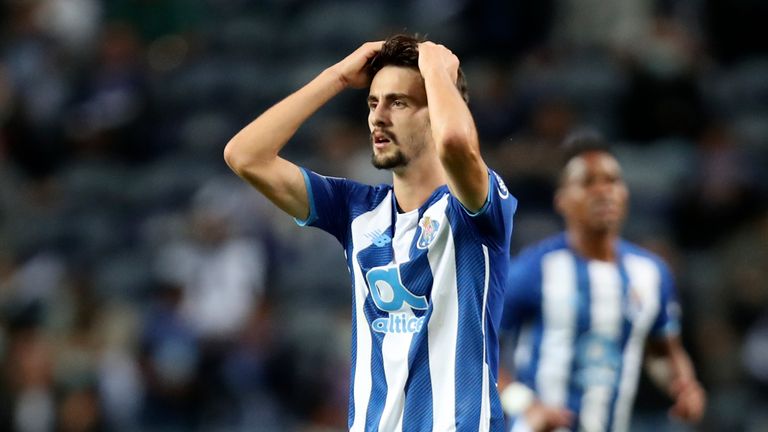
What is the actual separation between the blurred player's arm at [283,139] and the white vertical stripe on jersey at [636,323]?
267 cm

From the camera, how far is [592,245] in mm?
7309

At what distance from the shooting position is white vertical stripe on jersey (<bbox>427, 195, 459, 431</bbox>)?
4.72 meters

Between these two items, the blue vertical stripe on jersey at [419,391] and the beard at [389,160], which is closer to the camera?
the blue vertical stripe on jersey at [419,391]

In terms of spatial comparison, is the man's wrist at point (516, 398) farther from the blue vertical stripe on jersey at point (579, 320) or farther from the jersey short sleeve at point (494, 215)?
the jersey short sleeve at point (494, 215)

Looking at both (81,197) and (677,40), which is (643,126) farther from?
(81,197)

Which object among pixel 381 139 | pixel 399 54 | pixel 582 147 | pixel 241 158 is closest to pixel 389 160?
pixel 381 139

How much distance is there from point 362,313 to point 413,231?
361mm

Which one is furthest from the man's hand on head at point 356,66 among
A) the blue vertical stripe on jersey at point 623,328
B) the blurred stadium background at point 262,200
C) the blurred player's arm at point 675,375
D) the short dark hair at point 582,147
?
the blurred stadium background at point 262,200

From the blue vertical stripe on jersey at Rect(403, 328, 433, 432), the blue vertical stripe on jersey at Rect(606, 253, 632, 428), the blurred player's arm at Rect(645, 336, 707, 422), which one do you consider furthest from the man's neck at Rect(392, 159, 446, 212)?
the blurred player's arm at Rect(645, 336, 707, 422)

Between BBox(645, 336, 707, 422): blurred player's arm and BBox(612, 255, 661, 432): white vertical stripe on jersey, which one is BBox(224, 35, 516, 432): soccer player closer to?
BBox(612, 255, 661, 432): white vertical stripe on jersey

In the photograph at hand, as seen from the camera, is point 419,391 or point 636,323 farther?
point 636,323

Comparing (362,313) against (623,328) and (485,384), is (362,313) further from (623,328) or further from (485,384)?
(623,328)

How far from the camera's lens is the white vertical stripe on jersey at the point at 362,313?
4.90m

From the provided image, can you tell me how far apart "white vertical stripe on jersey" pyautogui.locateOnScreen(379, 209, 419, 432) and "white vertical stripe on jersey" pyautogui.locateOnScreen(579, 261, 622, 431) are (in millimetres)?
2445
